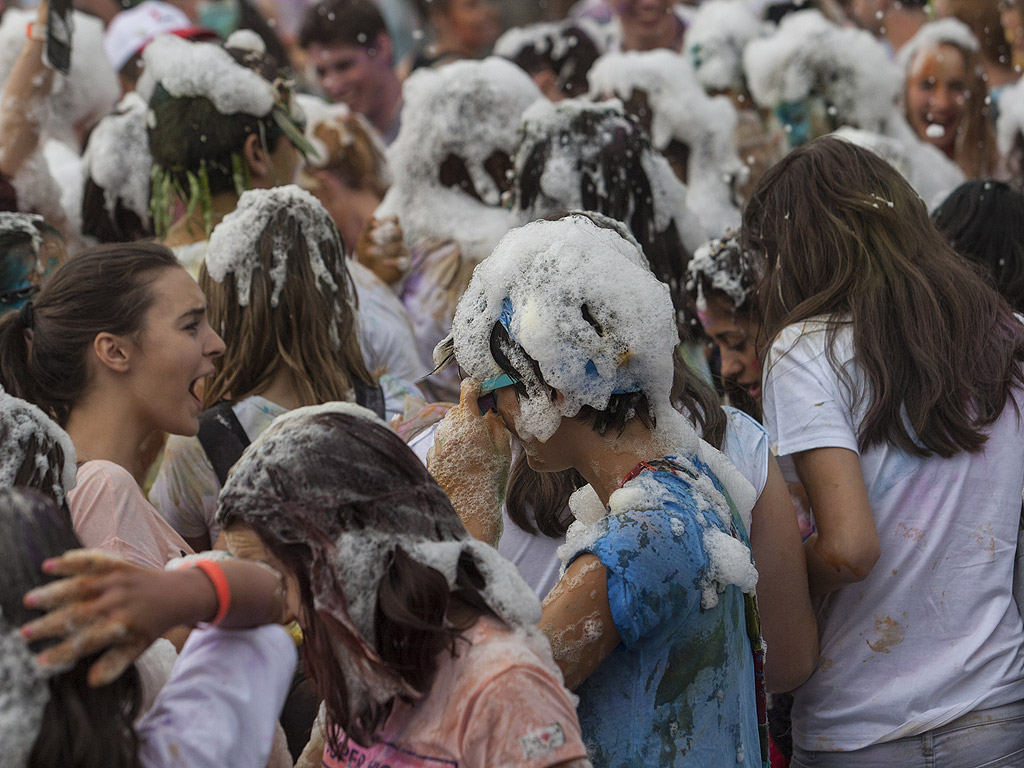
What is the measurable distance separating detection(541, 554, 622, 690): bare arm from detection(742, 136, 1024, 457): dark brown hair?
34.5 inches

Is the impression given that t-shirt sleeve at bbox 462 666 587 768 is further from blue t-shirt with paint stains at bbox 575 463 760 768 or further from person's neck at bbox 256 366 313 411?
person's neck at bbox 256 366 313 411

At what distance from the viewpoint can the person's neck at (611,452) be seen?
1989 millimetres

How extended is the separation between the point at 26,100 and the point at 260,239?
6.12ft

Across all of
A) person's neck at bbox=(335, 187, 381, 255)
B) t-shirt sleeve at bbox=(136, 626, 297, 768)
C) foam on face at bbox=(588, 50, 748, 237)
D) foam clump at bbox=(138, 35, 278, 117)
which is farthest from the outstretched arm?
person's neck at bbox=(335, 187, 381, 255)

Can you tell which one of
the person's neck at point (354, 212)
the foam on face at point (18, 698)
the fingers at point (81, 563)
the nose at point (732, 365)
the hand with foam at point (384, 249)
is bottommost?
the person's neck at point (354, 212)

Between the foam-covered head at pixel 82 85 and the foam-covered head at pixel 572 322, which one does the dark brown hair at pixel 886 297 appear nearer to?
the foam-covered head at pixel 572 322

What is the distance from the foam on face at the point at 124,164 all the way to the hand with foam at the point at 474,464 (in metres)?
2.74

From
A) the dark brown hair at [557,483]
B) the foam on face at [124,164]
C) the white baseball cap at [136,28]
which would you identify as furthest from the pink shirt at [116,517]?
the white baseball cap at [136,28]

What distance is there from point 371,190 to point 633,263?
3.93 m

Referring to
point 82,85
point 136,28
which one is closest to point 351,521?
point 82,85

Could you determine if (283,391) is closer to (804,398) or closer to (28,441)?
(28,441)

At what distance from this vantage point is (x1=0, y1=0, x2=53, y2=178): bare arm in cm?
437

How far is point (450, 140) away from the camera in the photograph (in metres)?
4.52

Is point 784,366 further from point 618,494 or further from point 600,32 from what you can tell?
point 600,32
